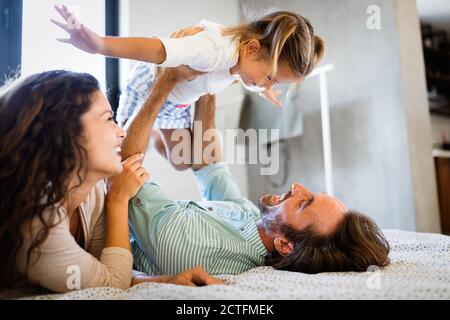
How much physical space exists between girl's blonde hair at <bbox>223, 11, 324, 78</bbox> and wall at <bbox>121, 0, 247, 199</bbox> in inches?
12.9

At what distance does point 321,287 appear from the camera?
63 centimetres

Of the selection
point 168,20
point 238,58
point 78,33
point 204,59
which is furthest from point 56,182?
point 168,20

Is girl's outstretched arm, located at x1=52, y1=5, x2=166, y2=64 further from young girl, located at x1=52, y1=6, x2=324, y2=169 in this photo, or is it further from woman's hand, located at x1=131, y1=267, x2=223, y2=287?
woman's hand, located at x1=131, y1=267, x2=223, y2=287

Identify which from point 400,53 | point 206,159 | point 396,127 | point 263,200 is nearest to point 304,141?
point 396,127

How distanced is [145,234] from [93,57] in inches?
28.2

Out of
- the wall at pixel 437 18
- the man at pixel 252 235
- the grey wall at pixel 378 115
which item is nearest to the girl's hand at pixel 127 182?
the man at pixel 252 235

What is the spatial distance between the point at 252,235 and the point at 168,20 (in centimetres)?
106

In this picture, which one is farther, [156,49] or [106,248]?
[156,49]

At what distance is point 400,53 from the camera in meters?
1.97

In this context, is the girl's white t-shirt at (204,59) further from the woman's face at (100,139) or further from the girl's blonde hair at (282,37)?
the woman's face at (100,139)

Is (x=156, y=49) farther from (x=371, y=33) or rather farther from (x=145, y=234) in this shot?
(x=371, y=33)

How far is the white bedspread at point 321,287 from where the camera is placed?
568mm

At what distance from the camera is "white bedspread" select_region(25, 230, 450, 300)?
568 millimetres

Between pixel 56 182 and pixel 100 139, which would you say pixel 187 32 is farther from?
pixel 56 182
